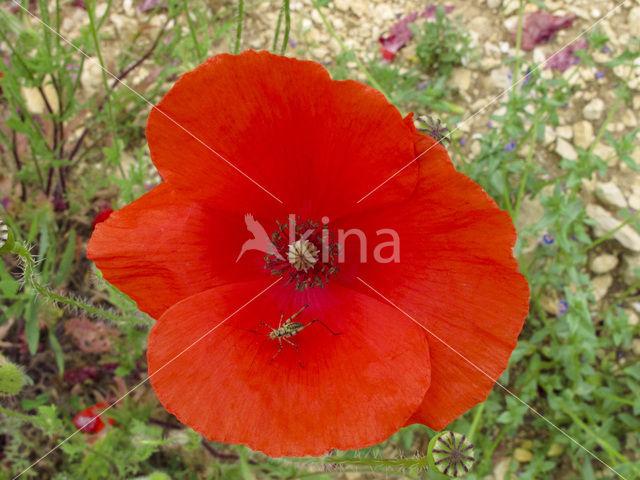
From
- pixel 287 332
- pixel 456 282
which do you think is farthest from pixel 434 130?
pixel 287 332

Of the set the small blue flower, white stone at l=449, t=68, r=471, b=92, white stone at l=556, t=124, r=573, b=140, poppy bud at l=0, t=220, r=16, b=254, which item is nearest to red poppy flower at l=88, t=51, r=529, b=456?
poppy bud at l=0, t=220, r=16, b=254

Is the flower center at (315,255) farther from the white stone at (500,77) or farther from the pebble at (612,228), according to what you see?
the white stone at (500,77)

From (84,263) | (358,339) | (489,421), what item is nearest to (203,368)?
(358,339)

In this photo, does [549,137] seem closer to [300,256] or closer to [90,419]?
[300,256]

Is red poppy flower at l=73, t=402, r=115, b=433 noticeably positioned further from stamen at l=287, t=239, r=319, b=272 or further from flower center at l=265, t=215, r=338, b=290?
stamen at l=287, t=239, r=319, b=272

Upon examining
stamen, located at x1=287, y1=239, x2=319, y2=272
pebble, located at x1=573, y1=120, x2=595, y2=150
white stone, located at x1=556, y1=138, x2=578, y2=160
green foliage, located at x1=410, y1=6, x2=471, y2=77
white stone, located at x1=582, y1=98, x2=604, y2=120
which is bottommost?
stamen, located at x1=287, y1=239, x2=319, y2=272

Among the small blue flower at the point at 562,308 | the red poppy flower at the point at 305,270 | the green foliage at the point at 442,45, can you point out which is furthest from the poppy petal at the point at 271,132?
the green foliage at the point at 442,45
